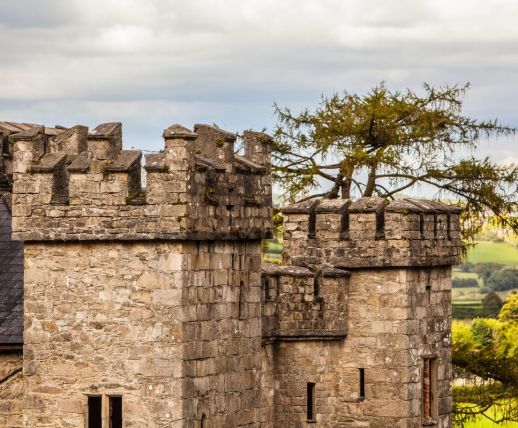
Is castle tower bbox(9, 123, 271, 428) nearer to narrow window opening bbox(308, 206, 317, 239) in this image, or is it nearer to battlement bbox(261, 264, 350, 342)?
battlement bbox(261, 264, 350, 342)

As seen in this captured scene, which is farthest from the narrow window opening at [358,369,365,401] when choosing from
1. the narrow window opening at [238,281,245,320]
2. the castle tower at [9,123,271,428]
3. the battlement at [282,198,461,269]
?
the castle tower at [9,123,271,428]

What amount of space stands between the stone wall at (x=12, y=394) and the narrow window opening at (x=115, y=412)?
178 cm

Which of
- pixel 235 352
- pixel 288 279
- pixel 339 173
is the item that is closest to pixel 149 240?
pixel 235 352

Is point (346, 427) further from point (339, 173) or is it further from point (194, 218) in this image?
point (339, 173)

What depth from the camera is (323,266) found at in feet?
90.6

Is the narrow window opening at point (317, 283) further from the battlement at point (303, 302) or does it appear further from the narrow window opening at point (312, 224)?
the narrow window opening at point (312, 224)

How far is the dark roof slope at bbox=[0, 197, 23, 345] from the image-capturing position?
79.0ft

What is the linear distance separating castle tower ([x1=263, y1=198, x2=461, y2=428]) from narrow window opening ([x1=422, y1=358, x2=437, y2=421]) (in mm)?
15

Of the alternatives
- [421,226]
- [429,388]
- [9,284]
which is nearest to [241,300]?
[9,284]

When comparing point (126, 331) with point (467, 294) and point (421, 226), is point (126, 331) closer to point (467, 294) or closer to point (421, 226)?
point (421, 226)

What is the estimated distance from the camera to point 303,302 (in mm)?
27062

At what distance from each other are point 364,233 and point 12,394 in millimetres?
6462

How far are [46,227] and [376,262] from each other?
649 cm

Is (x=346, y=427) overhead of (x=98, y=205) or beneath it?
beneath
